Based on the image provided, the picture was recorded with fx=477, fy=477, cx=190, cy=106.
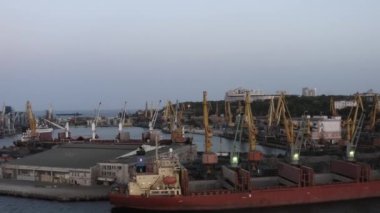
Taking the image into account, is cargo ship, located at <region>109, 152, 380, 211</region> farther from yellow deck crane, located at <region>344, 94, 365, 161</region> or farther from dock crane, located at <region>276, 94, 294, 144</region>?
dock crane, located at <region>276, 94, 294, 144</region>

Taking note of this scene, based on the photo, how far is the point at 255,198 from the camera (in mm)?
21359

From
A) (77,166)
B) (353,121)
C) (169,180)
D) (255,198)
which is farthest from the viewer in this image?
(353,121)

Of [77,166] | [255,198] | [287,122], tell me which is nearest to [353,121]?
[287,122]

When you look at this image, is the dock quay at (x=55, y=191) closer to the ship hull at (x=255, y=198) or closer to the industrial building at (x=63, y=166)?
the industrial building at (x=63, y=166)

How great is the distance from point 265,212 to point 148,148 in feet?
48.9

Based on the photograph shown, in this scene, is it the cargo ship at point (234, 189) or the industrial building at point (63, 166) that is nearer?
the cargo ship at point (234, 189)

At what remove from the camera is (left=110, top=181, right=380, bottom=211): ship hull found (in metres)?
20.5

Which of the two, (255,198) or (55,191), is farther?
(55,191)

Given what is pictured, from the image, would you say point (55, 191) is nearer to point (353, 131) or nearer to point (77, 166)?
point (77, 166)

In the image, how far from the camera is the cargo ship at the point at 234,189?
67.5 ft

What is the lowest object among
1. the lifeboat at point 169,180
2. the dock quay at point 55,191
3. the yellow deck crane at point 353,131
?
the dock quay at point 55,191

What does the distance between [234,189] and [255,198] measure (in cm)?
102

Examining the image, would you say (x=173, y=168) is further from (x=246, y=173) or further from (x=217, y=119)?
(x=217, y=119)

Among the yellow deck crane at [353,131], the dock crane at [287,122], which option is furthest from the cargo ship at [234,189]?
the dock crane at [287,122]
